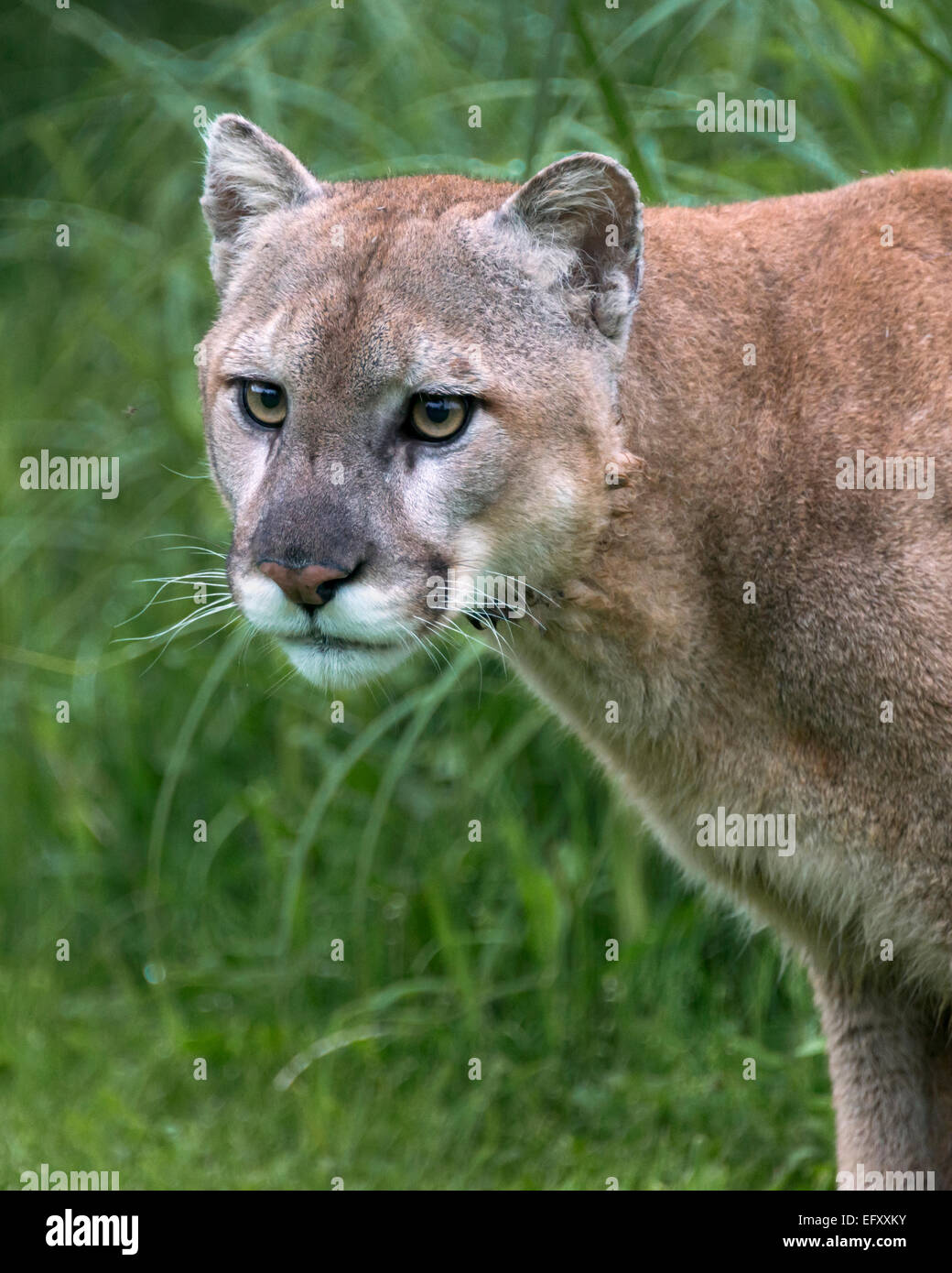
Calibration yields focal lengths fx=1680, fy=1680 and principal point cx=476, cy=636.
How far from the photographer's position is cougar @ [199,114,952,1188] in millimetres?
3377

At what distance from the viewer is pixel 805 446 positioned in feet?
12.0

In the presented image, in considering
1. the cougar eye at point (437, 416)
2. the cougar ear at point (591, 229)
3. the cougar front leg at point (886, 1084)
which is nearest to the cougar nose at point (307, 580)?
the cougar eye at point (437, 416)

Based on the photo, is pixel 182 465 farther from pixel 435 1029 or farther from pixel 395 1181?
pixel 395 1181

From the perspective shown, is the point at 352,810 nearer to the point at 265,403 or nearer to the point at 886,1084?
the point at 886,1084

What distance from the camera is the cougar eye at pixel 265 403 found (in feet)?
11.6

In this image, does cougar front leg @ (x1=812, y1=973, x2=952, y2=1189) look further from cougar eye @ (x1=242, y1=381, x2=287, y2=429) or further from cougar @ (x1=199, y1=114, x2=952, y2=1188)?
cougar eye @ (x1=242, y1=381, x2=287, y2=429)

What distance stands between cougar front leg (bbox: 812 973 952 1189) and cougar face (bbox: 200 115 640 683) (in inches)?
57.3

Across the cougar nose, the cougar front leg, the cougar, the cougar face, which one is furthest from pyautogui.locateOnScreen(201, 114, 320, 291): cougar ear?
the cougar front leg

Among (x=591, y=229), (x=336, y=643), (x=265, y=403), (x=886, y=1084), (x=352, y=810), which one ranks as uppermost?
(x=591, y=229)

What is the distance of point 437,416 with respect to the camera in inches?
134

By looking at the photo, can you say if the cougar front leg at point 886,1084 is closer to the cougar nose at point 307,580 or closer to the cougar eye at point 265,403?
the cougar nose at point 307,580

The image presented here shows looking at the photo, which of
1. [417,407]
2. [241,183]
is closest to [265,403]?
[417,407]

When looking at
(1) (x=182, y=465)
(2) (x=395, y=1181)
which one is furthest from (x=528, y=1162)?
(1) (x=182, y=465)

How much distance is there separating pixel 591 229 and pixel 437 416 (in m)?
0.57
